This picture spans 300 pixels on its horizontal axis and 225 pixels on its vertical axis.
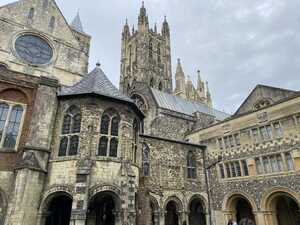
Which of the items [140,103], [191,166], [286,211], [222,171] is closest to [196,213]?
[191,166]

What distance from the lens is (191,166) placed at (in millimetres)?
22875

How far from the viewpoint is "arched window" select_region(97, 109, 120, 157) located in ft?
44.8

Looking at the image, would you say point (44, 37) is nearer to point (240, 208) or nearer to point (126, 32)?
point (240, 208)

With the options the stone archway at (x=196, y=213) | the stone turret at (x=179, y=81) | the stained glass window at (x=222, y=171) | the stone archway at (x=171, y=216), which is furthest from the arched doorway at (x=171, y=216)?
the stone turret at (x=179, y=81)

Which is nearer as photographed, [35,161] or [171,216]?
[35,161]

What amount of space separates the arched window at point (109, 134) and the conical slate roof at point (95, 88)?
122 cm

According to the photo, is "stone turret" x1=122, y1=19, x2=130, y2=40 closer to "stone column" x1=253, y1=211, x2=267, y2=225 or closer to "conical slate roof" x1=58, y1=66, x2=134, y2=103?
"conical slate roof" x1=58, y1=66, x2=134, y2=103

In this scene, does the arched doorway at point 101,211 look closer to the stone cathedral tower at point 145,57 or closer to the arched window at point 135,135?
the arched window at point 135,135

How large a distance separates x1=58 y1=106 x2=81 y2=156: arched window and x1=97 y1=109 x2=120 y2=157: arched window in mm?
1375

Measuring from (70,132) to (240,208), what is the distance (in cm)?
1790

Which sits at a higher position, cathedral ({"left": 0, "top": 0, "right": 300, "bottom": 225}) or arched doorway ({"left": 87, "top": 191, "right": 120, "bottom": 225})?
cathedral ({"left": 0, "top": 0, "right": 300, "bottom": 225})

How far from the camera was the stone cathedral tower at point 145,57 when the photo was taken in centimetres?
5025

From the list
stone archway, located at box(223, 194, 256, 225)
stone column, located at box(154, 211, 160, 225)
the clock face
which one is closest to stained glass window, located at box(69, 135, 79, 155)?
stone column, located at box(154, 211, 160, 225)

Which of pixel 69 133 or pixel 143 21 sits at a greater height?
pixel 143 21
